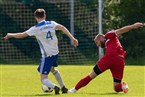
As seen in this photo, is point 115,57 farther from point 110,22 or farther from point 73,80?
point 110,22

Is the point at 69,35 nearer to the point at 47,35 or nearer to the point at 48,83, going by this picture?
the point at 47,35

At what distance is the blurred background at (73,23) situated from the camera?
2702 centimetres

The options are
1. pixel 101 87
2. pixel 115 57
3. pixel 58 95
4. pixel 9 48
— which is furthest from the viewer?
pixel 9 48

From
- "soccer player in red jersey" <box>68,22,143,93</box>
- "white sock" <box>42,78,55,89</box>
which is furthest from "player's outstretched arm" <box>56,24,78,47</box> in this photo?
"white sock" <box>42,78,55,89</box>

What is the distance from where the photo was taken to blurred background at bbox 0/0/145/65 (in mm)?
27016

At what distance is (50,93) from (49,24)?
50.6 inches

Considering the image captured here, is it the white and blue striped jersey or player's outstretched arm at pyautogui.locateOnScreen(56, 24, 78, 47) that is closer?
player's outstretched arm at pyautogui.locateOnScreen(56, 24, 78, 47)

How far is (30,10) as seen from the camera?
92.3ft

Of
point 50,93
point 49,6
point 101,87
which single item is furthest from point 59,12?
point 50,93

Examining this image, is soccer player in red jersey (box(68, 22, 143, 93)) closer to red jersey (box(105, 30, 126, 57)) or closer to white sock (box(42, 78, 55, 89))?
red jersey (box(105, 30, 126, 57))

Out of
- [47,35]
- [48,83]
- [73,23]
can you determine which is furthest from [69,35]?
[73,23]

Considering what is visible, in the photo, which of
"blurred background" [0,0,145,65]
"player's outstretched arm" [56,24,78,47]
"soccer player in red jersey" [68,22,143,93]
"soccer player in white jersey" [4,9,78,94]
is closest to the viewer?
"player's outstretched arm" [56,24,78,47]

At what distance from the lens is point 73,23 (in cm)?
2706

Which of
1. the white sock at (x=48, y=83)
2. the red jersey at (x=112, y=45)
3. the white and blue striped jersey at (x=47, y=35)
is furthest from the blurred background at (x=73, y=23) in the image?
the white sock at (x=48, y=83)
